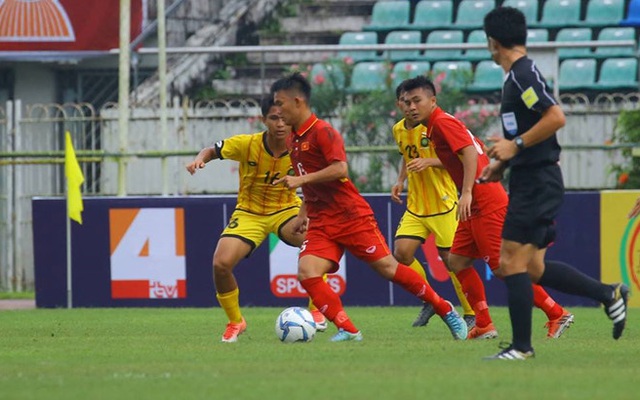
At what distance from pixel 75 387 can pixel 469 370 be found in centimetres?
229

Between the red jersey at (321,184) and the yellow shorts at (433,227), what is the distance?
2.35m

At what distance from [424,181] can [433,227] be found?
45 centimetres

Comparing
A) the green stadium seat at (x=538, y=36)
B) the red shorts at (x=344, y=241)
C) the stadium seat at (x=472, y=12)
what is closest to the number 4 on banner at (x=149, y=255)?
the red shorts at (x=344, y=241)

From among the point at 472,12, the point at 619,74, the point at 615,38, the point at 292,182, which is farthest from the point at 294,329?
the point at 472,12

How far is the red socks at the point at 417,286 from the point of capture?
37.3 ft

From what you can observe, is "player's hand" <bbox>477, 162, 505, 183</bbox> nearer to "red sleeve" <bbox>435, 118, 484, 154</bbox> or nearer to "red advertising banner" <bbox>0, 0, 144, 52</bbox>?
"red sleeve" <bbox>435, 118, 484, 154</bbox>

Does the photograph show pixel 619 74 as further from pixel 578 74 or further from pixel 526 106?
pixel 526 106

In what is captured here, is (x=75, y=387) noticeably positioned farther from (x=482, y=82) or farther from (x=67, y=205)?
(x=482, y=82)

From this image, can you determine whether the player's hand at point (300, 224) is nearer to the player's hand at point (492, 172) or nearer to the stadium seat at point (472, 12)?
the player's hand at point (492, 172)

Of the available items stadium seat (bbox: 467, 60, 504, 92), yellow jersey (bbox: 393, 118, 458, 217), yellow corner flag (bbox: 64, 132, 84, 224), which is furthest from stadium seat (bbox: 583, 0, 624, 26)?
yellow jersey (bbox: 393, 118, 458, 217)

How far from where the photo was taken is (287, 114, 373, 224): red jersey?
36.2ft

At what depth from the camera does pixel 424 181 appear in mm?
13797

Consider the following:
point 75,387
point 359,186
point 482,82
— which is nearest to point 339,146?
point 75,387

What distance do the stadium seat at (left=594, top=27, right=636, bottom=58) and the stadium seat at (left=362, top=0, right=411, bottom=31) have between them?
3.59 metres
